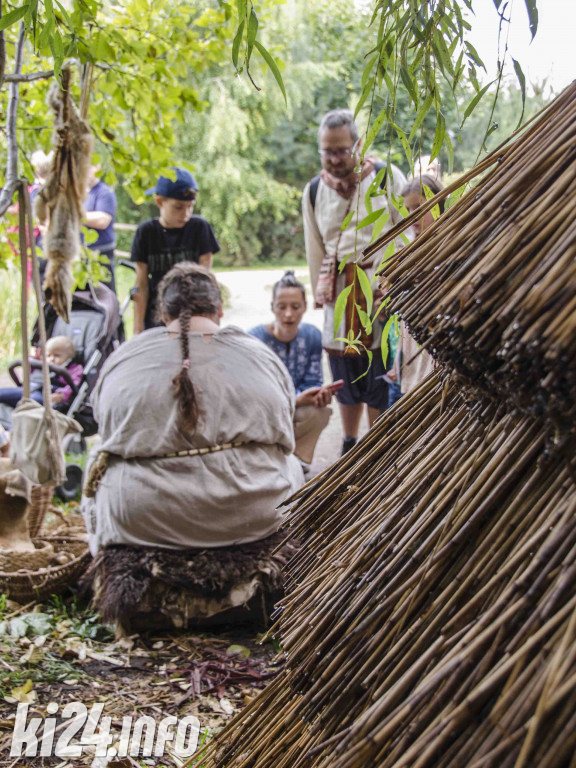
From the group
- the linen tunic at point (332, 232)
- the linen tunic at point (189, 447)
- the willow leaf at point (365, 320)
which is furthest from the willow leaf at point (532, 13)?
the linen tunic at point (332, 232)

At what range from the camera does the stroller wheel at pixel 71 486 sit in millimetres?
5547

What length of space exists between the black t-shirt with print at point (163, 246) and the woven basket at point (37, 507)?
145 centimetres

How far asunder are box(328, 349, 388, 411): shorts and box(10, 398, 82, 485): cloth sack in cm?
194

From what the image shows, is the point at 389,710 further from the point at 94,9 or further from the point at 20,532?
the point at 20,532

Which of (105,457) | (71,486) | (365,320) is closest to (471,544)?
(365,320)

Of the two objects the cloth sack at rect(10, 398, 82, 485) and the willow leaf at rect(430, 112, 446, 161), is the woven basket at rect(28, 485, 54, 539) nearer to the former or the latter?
the cloth sack at rect(10, 398, 82, 485)

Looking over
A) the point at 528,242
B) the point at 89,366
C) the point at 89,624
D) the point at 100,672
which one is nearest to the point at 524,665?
the point at 528,242

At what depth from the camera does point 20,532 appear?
4051 millimetres

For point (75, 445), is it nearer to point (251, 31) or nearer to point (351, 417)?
point (351, 417)

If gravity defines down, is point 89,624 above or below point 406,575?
below

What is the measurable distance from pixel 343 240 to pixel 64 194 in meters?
1.77

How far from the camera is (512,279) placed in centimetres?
113

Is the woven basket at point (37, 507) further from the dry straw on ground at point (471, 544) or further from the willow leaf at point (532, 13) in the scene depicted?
the willow leaf at point (532, 13)

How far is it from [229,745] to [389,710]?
888 mm
